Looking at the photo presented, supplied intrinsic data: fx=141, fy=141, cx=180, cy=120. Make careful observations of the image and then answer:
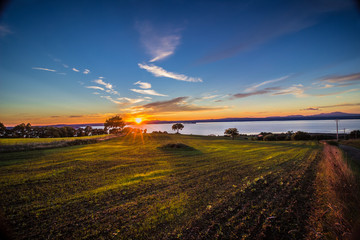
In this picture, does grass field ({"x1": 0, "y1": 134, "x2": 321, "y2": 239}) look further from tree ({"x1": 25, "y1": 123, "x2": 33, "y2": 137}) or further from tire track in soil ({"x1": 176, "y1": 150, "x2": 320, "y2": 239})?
tree ({"x1": 25, "y1": 123, "x2": 33, "y2": 137})

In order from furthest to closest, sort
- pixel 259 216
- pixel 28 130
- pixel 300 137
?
pixel 300 137
pixel 28 130
pixel 259 216

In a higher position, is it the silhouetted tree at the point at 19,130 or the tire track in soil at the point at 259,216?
the silhouetted tree at the point at 19,130

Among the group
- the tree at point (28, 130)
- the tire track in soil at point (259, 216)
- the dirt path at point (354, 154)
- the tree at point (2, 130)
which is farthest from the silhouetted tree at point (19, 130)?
the dirt path at point (354, 154)

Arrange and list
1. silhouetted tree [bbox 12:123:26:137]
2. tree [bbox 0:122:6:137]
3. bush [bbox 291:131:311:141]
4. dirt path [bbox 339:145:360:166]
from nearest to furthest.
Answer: dirt path [bbox 339:145:360:166]
tree [bbox 0:122:6:137]
silhouetted tree [bbox 12:123:26:137]
bush [bbox 291:131:311:141]

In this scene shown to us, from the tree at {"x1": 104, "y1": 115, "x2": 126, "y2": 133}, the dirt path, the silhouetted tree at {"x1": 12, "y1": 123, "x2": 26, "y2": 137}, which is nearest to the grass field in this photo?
the dirt path

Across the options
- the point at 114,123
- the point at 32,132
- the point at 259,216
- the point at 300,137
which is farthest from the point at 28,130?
the point at 300,137

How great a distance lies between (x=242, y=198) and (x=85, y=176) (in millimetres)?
10706

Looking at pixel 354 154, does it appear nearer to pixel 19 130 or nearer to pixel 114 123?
pixel 19 130

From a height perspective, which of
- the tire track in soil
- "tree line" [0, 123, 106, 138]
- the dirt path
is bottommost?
the dirt path

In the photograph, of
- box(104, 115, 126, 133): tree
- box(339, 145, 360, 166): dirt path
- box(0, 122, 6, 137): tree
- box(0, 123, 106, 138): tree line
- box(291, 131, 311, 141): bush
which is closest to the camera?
box(339, 145, 360, 166): dirt path

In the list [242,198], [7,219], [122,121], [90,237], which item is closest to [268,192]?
[242,198]

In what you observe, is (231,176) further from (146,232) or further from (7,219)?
(7,219)

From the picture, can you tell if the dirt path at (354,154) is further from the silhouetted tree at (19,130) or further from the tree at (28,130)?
the tree at (28,130)

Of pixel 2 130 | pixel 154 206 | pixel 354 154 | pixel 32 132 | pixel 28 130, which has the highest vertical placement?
pixel 2 130
